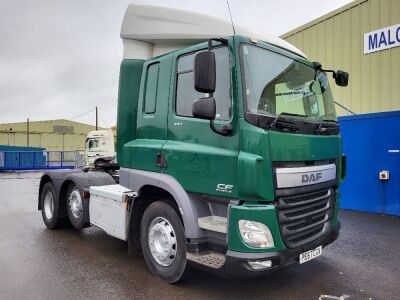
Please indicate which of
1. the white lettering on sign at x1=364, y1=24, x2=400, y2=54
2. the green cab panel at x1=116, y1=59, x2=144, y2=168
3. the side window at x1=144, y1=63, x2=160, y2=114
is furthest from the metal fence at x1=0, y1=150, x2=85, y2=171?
the side window at x1=144, y1=63, x2=160, y2=114

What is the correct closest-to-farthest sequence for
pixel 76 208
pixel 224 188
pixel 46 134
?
pixel 224 188 → pixel 76 208 → pixel 46 134

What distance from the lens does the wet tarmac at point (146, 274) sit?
12.3 feet

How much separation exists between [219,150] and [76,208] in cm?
349

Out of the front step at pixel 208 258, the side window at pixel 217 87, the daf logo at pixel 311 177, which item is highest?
the side window at pixel 217 87

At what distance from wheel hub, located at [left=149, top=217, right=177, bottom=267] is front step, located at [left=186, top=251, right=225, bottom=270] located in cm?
37

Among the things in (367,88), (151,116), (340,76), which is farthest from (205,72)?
(367,88)

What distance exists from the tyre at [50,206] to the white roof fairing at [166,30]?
325 centimetres

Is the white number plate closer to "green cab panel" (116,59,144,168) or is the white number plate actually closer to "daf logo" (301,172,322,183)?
"daf logo" (301,172,322,183)

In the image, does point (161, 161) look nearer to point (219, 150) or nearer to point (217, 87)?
point (219, 150)

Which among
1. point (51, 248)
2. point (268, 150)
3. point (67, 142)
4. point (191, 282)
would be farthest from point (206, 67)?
point (67, 142)

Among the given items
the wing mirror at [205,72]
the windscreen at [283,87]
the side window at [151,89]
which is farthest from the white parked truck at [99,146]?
the wing mirror at [205,72]

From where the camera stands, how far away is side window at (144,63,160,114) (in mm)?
4383

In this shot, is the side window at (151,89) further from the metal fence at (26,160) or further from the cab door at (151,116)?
the metal fence at (26,160)

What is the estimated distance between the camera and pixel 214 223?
3557 millimetres
